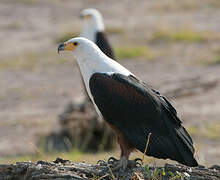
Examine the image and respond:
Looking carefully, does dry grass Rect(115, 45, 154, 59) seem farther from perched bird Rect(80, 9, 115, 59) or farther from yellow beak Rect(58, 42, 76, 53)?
yellow beak Rect(58, 42, 76, 53)

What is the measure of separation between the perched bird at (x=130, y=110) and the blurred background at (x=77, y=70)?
2073 millimetres

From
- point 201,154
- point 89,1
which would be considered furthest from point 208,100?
point 89,1

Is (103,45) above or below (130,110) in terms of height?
above

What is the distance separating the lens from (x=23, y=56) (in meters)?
17.9

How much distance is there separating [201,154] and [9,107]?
520 centimetres

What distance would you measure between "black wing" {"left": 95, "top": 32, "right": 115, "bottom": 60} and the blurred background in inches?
45.8

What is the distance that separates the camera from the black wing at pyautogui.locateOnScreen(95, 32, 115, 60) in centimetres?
1216

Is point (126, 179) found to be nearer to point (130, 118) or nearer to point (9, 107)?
point (130, 118)

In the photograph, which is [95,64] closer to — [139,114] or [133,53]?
[139,114]

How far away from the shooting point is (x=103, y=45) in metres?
12.4

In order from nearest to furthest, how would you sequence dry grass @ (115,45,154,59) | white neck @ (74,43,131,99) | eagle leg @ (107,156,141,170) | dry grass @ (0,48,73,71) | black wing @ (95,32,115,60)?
eagle leg @ (107,156,141,170) < white neck @ (74,43,131,99) < black wing @ (95,32,115,60) < dry grass @ (0,48,73,71) < dry grass @ (115,45,154,59)

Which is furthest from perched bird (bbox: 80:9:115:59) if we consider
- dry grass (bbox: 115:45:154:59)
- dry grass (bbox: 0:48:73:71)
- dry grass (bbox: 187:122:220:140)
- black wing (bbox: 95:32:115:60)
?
dry grass (bbox: 115:45:154:59)

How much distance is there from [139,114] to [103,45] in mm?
6409

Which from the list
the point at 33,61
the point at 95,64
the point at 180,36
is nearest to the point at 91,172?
the point at 95,64
